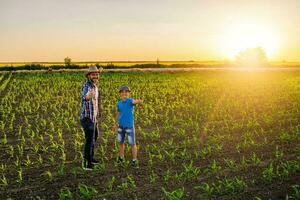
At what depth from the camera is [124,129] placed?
8758mm

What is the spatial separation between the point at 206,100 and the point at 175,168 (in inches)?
431

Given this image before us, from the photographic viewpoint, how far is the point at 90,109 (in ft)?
26.8

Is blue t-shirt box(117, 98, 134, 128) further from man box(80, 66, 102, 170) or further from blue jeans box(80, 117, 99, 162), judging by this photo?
blue jeans box(80, 117, 99, 162)

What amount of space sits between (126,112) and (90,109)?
777 mm

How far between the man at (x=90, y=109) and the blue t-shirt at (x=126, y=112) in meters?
0.44

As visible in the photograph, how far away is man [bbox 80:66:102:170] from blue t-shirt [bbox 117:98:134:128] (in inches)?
17.5

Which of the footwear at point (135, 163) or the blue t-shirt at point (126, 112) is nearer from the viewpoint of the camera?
the blue t-shirt at point (126, 112)

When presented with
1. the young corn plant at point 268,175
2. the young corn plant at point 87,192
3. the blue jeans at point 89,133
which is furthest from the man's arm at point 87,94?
the young corn plant at point 268,175

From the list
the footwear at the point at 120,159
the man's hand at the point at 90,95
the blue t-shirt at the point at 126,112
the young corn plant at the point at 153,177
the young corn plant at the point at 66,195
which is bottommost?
the young corn plant at the point at 66,195

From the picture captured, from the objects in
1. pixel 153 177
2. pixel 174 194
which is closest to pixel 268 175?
pixel 174 194

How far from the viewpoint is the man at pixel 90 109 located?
26.3 ft

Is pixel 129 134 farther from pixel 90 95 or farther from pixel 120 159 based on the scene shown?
pixel 90 95

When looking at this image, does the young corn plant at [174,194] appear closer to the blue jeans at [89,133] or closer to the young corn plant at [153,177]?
the young corn plant at [153,177]

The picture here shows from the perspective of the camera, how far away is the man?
26.3ft
